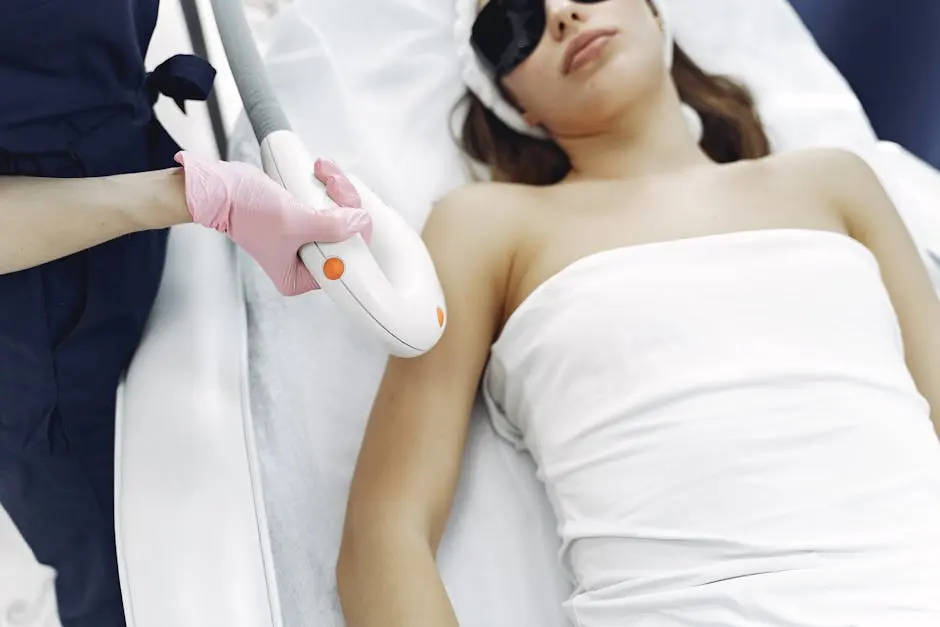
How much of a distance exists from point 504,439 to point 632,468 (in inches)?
8.4

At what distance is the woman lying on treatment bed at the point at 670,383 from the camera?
2.70 ft

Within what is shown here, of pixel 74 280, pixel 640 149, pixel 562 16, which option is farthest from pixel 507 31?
pixel 74 280

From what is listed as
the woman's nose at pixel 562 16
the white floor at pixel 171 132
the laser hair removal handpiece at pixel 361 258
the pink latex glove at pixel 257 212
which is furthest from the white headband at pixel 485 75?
the pink latex glove at pixel 257 212

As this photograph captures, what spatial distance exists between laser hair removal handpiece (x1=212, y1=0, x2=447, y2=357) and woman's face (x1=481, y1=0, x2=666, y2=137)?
0.42 meters

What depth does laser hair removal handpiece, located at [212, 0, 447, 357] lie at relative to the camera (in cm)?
75

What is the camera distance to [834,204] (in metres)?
1.15

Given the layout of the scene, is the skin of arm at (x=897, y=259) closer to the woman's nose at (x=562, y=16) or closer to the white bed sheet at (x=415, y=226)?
the white bed sheet at (x=415, y=226)

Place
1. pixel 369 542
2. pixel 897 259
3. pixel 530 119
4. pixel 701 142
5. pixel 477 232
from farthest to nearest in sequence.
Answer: pixel 701 142, pixel 530 119, pixel 897 259, pixel 477 232, pixel 369 542

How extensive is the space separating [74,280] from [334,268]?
0.24m

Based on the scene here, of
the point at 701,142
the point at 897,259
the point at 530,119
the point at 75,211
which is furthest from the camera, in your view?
the point at 701,142

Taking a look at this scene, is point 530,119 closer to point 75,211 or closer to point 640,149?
point 640,149

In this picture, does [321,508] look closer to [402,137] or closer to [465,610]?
[465,610]

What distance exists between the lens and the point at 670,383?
90 centimetres

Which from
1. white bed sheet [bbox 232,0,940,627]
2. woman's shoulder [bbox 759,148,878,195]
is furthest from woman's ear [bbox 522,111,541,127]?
woman's shoulder [bbox 759,148,878,195]
